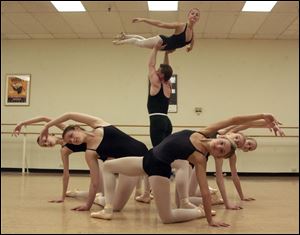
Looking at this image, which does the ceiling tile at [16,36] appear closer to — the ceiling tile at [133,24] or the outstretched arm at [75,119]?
the ceiling tile at [133,24]

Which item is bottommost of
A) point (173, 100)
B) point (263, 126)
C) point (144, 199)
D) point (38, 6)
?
point (144, 199)

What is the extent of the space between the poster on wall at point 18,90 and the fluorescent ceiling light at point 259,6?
4.81m

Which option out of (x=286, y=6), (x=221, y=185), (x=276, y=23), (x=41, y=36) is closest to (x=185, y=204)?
(x=221, y=185)

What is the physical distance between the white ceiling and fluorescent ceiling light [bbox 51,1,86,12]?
0.35 feet

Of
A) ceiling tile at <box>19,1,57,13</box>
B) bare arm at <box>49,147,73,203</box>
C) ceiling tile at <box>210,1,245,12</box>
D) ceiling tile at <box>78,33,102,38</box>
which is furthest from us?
ceiling tile at <box>78,33,102,38</box>

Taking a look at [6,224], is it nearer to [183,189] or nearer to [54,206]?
[54,206]

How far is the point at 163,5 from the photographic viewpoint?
20.3ft

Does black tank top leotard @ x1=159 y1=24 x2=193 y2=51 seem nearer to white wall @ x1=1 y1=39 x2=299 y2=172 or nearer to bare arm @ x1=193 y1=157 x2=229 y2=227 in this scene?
bare arm @ x1=193 y1=157 x2=229 y2=227

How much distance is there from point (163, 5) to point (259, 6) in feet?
5.31

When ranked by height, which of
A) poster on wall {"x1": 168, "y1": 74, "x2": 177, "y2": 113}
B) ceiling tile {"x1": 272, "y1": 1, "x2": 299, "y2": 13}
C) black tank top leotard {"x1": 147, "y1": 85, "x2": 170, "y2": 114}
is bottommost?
black tank top leotard {"x1": 147, "y1": 85, "x2": 170, "y2": 114}

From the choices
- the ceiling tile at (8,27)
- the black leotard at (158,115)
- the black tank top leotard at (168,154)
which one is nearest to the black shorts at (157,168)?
the black tank top leotard at (168,154)

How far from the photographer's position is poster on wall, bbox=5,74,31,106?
26.5 feet

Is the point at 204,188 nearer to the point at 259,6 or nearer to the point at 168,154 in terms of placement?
the point at 168,154

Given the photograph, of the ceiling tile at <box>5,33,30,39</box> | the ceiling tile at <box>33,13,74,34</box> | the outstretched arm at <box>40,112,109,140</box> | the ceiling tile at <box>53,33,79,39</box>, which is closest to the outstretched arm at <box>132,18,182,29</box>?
the outstretched arm at <box>40,112,109,140</box>
